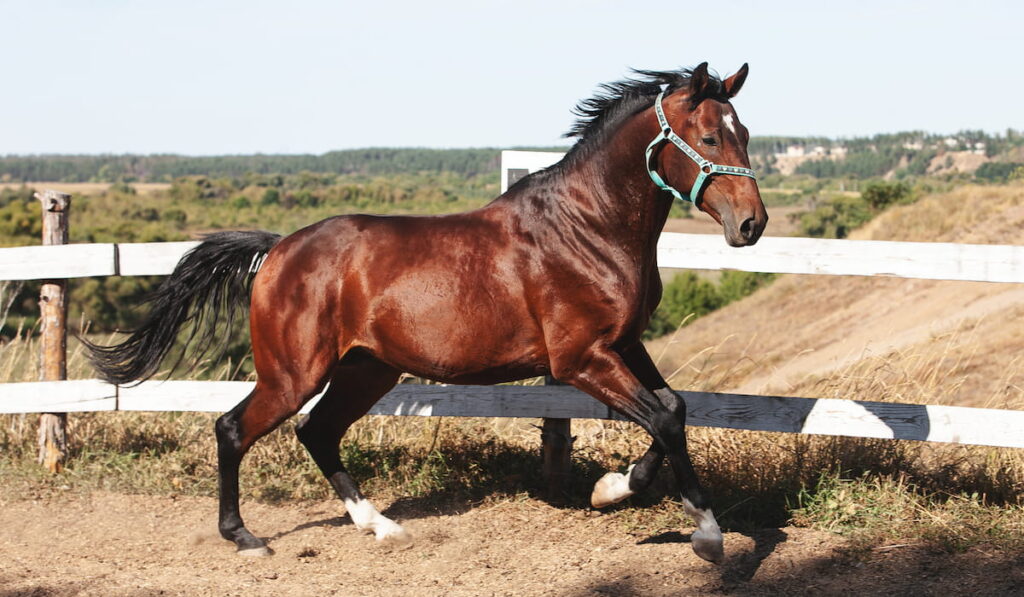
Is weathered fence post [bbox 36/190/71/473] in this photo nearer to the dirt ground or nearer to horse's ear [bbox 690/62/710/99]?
the dirt ground

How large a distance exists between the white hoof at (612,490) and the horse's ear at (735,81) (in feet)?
6.16

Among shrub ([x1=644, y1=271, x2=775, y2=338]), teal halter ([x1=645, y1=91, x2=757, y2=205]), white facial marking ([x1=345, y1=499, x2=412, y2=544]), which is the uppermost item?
teal halter ([x1=645, y1=91, x2=757, y2=205])

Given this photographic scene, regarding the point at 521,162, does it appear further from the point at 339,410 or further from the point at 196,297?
the point at 196,297

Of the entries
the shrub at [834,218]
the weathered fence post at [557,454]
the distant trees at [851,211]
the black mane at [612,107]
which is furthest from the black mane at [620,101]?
the shrub at [834,218]

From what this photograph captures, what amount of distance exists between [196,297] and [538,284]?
2134mm

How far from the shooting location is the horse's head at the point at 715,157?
4035mm

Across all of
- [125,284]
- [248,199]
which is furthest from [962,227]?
[248,199]

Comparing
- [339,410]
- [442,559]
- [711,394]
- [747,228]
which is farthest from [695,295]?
[747,228]

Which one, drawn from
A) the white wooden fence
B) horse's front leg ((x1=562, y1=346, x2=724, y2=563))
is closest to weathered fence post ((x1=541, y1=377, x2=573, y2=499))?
the white wooden fence

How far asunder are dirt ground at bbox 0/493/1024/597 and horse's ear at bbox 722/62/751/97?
2189 millimetres

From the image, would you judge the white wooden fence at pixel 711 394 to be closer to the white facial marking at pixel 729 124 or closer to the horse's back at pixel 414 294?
the horse's back at pixel 414 294

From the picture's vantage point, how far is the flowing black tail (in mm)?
5359

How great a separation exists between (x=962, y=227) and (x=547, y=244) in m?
19.7

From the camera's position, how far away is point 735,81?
4.34 metres
